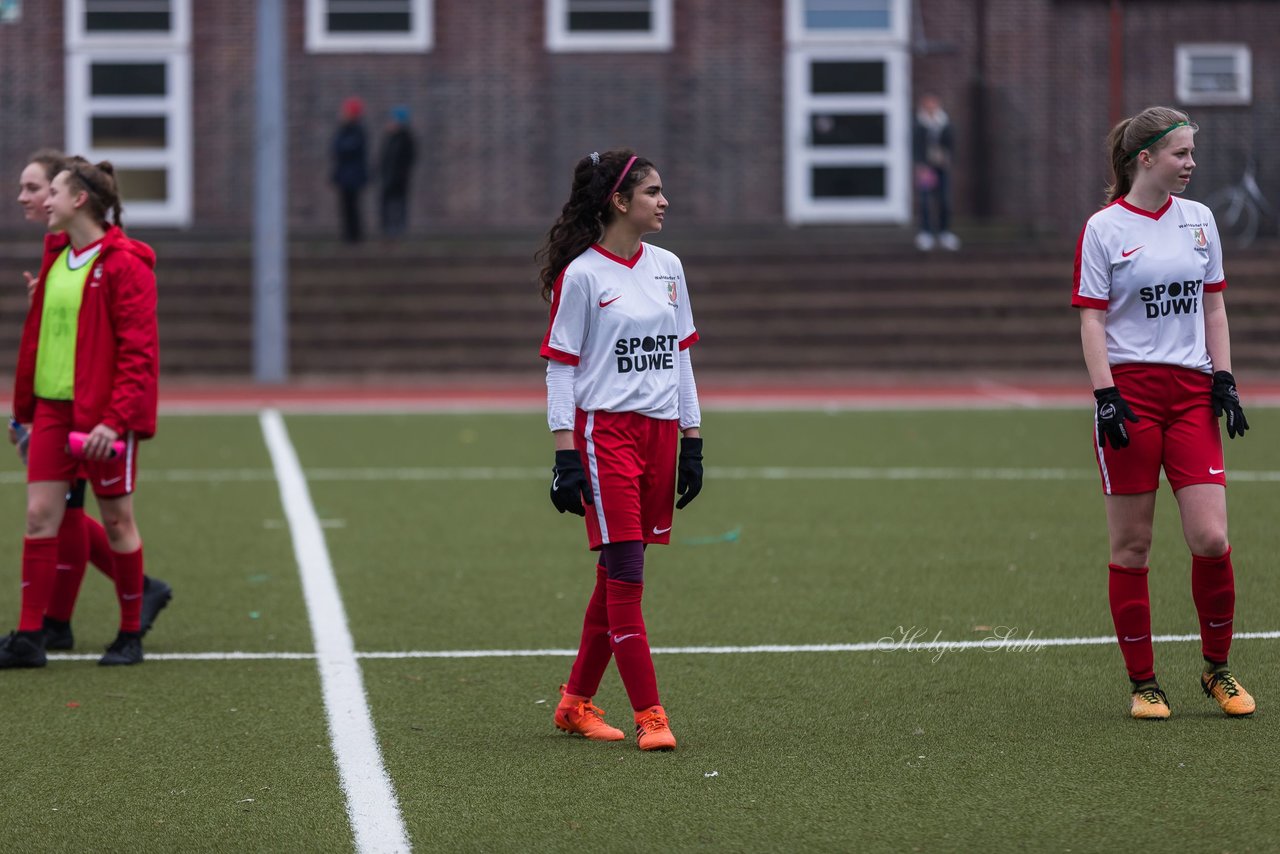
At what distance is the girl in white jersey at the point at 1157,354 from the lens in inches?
239

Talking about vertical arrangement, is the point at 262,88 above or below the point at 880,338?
above

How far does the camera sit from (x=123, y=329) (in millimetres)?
7129

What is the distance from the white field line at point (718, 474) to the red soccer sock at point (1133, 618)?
7.01 m

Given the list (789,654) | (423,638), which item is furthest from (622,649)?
(423,638)

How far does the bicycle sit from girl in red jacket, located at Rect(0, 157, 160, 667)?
69.9 ft

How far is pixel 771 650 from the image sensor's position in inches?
296

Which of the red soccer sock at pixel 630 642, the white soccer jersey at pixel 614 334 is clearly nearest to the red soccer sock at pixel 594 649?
the red soccer sock at pixel 630 642

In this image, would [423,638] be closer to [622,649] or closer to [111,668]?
[111,668]

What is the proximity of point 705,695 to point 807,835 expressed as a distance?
180 centimetres

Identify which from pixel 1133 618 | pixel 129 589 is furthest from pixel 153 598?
pixel 1133 618

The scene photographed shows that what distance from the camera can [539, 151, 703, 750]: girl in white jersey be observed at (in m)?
5.79

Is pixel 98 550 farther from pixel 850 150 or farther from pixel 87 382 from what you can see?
pixel 850 150

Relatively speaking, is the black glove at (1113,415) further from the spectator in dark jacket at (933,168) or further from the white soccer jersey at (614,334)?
the spectator in dark jacket at (933,168)

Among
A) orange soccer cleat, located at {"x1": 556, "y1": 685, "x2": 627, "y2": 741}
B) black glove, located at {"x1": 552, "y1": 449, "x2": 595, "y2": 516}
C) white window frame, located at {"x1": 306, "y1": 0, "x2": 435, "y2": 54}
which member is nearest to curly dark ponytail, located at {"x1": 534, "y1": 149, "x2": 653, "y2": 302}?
black glove, located at {"x1": 552, "y1": 449, "x2": 595, "y2": 516}
